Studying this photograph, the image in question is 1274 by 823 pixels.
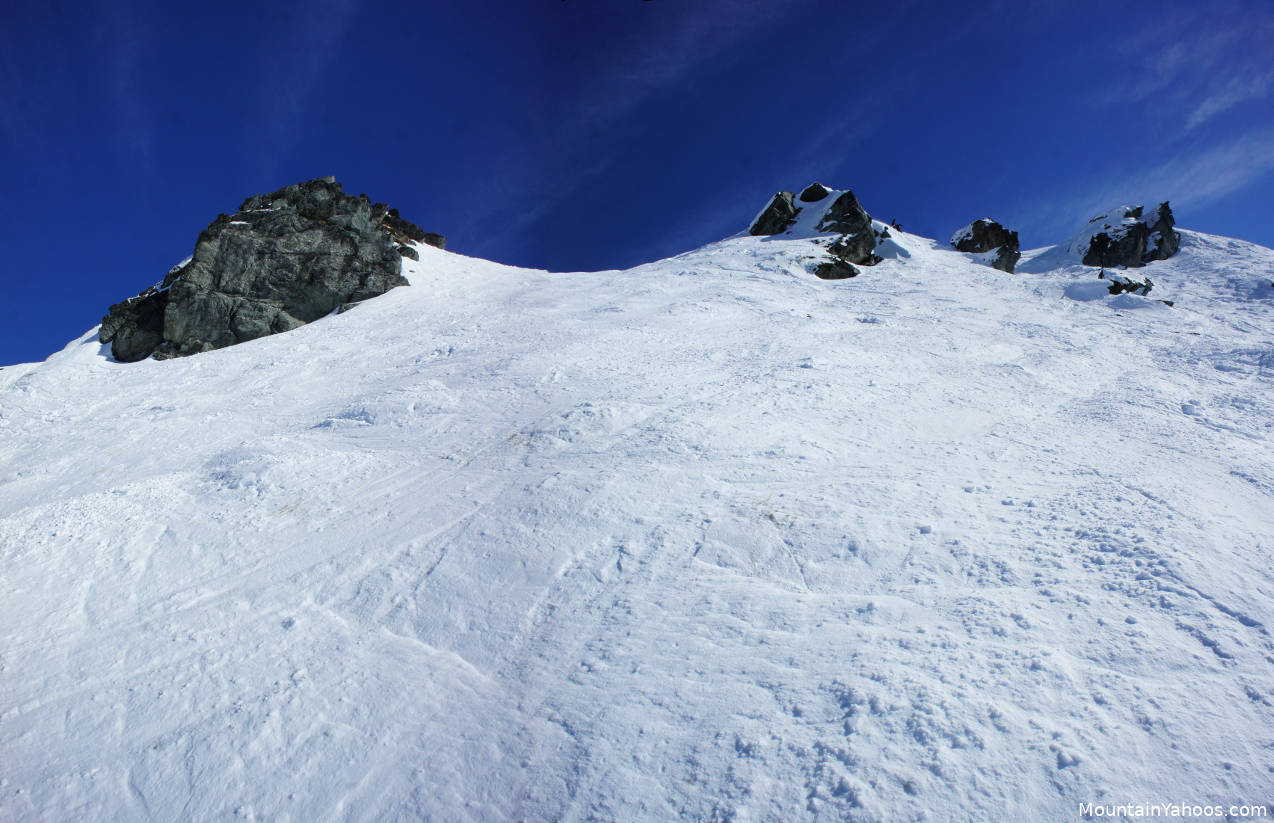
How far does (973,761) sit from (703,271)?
2080cm

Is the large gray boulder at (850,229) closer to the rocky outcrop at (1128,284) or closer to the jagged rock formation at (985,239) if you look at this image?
the jagged rock formation at (985,239)

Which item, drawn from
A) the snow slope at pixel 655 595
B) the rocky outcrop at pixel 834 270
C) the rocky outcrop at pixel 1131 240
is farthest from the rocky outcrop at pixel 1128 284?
the rocky outcrop at pixel 834 270

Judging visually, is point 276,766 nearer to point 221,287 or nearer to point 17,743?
point 17,743

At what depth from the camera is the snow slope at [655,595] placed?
3.95 meters

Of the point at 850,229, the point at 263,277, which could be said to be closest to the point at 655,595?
the point at 263,277

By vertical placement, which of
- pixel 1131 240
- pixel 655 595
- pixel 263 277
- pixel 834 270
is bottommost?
pixel 655 595

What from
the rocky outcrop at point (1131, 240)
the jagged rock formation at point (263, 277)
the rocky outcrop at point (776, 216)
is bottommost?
the jagged rock formation at point (263, 277)

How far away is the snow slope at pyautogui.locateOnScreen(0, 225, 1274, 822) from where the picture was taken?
3.95m

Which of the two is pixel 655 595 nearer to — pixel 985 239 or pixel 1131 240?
pixel 1131 240

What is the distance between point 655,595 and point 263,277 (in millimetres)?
23324

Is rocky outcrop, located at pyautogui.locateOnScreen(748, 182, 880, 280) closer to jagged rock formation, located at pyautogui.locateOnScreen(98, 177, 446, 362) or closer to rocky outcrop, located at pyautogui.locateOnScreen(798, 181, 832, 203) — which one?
rocky outcrop, located at pyautogui.locateOnScreen(798, 181, 832, 203)

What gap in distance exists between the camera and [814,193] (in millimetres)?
35406

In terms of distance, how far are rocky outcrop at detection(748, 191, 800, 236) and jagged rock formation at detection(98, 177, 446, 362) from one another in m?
20.0

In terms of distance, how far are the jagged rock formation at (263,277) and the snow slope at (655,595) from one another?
8.06 meters
